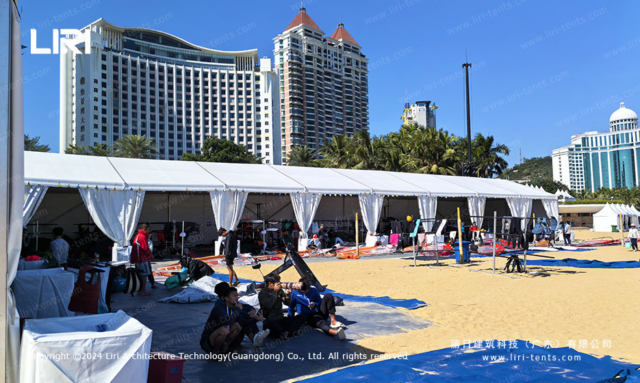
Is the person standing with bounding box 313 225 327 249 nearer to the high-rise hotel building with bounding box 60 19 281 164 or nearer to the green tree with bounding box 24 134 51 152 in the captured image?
the green tree with bounding box 24 134 51 152

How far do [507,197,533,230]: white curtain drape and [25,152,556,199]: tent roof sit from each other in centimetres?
33

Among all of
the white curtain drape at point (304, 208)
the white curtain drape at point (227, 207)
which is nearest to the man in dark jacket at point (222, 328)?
the white curtain drape at point (227, 207)

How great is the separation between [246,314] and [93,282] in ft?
5.73

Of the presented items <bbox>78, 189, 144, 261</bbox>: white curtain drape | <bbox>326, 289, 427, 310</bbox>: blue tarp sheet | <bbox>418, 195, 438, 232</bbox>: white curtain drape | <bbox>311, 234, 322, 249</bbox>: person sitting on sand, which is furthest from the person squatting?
<bbox>418, 195, 438, 232</bbox>: white curtain drape

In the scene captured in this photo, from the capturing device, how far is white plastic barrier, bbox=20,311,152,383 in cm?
289

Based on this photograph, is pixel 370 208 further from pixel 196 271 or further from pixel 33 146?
pixel 33 146

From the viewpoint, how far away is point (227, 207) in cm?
1588

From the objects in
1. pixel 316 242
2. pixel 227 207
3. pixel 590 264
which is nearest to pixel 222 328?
pixel 227 207

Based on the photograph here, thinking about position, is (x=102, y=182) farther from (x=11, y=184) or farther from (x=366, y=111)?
(x=366, y=111)

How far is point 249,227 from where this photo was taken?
19.1 metres

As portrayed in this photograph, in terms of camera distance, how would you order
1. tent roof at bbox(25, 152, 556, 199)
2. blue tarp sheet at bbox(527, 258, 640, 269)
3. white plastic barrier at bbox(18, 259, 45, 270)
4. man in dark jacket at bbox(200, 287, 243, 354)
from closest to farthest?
man in dark jacket at bbox(200, 287, 243, 354) → white plastic barrier at bbox(18, 259, 45, 270) → blue tarp sheet at bbox(527, 258, 640, 269) → tent roof at bbox(25, 152, 556, 199)

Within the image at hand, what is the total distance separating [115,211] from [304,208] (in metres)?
6.76

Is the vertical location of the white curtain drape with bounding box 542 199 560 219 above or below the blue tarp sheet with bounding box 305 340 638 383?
above

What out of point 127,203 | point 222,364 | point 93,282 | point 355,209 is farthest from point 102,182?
point 355,209
